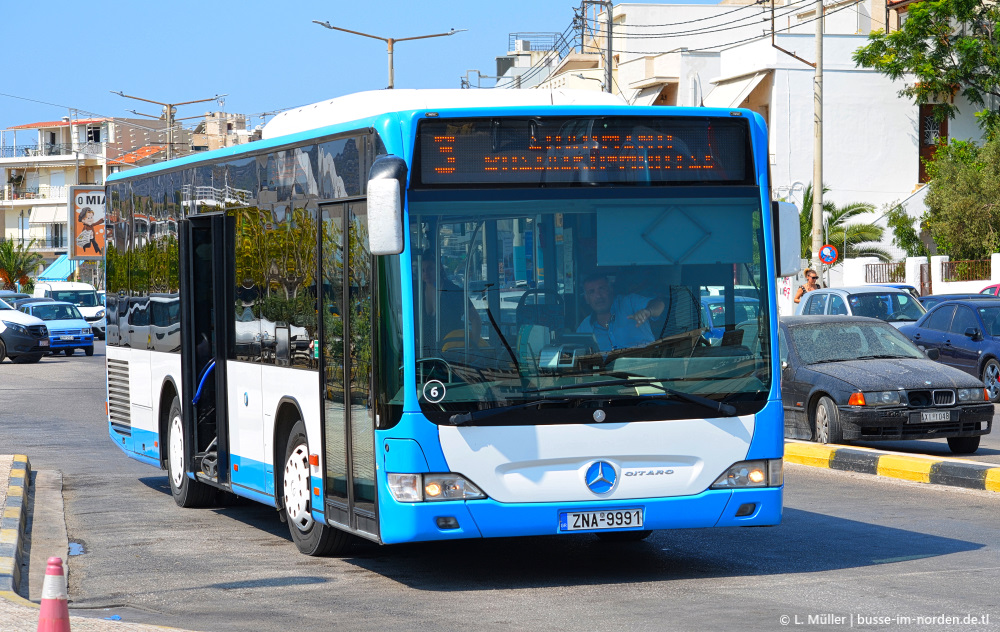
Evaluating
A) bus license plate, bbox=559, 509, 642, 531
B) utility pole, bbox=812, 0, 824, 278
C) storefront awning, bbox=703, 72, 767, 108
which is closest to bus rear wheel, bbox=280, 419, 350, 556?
bus license plate, bbox=559, 509, 642, 531

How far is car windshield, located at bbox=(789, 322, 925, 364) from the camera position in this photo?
1559 centimetres

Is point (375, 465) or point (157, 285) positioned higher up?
point (157, 285)

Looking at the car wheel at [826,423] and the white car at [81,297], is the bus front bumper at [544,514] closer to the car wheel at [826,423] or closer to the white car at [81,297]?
the car wheel at [826,423]

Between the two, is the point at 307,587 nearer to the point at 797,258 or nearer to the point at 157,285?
the point at 797,258

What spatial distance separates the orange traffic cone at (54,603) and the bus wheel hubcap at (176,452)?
6.47 metres

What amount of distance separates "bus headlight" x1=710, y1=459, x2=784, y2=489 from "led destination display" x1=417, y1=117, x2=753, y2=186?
1.60 m

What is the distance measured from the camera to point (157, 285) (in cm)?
1237

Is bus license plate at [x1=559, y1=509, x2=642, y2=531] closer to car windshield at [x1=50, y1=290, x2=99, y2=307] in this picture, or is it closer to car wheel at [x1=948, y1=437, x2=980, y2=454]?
car wheel at [x1=948, y1=437, x2=980, y2=454]

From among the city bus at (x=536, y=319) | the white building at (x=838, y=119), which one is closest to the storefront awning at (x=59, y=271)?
the white building at (x=838, y=119)

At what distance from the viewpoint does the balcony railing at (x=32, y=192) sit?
113m

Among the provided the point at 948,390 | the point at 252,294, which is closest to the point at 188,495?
the point at 252,294

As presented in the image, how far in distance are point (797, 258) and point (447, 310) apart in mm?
2101

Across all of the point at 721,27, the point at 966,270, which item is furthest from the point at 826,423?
the point at 721,27

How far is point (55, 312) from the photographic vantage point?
42812 mm
